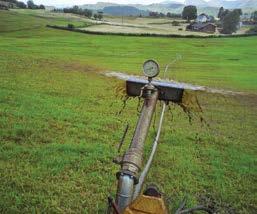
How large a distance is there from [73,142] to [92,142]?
557mm

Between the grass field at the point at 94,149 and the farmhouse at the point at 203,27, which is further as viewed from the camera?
the farmhouse at the point at 203,27

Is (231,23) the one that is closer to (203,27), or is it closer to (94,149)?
(203,27)

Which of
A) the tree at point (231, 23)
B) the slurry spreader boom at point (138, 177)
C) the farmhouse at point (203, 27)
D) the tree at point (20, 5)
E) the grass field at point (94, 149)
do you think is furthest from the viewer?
the tree at point (20, 5)

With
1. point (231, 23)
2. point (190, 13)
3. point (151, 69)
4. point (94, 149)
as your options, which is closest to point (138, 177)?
point (151, 69)

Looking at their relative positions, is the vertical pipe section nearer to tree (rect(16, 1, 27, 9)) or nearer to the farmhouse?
the farmhouse

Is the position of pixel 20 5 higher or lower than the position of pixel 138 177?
lower

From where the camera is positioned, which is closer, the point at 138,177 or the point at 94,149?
the point at 138,177

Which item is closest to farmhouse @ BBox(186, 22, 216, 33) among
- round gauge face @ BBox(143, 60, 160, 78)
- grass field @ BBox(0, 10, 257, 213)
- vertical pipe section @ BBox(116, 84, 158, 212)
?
grass field @ BBox(0, 10, 257, 213)

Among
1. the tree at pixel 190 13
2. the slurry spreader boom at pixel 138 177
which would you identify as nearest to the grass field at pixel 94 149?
the slurry spreader boom at pixel 138 177

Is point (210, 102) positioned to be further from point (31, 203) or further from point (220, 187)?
point (31, 203)

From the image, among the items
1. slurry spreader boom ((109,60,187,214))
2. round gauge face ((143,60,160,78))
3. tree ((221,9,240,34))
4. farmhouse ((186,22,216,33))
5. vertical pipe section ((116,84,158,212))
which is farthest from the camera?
tree ((221,9,240,34))

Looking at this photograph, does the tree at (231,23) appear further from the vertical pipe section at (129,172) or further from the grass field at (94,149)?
the vertical pipe section at (129,172)

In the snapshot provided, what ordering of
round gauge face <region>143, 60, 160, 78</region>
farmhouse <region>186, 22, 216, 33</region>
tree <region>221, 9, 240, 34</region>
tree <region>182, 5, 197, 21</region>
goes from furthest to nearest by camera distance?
tree <region>182, 5, 197, 21</region> → tree <region>221, 9, 240, 34</region> → farmhouse <region>186, 22, 216, 33</region> → round gauge face <region>143, 60, 160, 78</region>

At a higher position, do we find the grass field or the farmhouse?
the grass field
